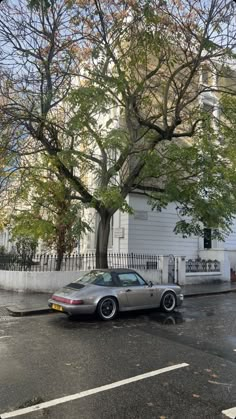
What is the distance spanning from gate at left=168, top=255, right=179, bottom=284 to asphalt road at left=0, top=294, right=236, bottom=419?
7.80 meters

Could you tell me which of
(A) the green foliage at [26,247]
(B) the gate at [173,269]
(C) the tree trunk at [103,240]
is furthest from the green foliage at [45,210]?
(B) the gate at [173,269]

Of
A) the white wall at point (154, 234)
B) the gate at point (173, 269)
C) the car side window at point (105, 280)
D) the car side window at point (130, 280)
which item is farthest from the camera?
the white wall at point (154, 234)

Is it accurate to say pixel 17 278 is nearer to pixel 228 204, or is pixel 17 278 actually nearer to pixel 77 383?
pixel 228 204

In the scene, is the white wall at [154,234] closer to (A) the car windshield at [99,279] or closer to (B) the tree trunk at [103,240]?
(B) the tree trunk at [103,240]

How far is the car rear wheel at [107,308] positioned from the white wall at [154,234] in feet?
31.3

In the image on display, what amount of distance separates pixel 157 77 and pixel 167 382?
13.0 meters

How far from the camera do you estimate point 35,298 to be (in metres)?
12.7

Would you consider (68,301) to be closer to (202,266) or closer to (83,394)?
(83,394)

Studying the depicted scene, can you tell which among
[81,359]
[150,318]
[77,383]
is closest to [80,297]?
[150,318]

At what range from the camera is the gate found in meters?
17.4

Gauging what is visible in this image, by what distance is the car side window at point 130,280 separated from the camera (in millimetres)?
10133

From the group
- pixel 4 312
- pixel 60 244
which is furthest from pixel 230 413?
pixel 60 244

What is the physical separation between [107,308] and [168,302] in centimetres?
227

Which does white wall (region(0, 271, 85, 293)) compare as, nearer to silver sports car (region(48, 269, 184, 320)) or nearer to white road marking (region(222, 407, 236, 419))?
silver sports car (region(48, 269, 184, 320))
